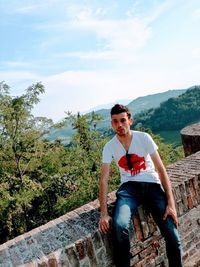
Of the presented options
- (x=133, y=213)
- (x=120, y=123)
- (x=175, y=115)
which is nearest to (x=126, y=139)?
(x=120, y=123)

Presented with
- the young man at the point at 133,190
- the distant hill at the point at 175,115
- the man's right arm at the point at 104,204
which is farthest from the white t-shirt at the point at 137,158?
the distant hill at the point at 175,115

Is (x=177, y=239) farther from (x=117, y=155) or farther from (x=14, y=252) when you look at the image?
(x=14, y=252)

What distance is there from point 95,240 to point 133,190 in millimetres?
660

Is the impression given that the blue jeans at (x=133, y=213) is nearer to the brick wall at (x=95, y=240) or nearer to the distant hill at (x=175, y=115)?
the brick wall at (x=95, y=240)

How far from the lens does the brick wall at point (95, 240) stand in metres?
2.63

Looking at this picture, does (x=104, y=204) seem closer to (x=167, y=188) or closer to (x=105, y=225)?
(x=105, y=225)

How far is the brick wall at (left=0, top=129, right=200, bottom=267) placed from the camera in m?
2.63

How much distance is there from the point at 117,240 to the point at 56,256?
568 millimetres

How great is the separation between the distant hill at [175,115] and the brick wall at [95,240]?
8820 cm

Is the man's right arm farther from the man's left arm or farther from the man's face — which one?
the man's left arm

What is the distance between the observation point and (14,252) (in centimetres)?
283

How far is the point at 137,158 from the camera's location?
3.23 m

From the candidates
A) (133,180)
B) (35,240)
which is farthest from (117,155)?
(35,240)

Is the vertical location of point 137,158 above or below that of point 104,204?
above
